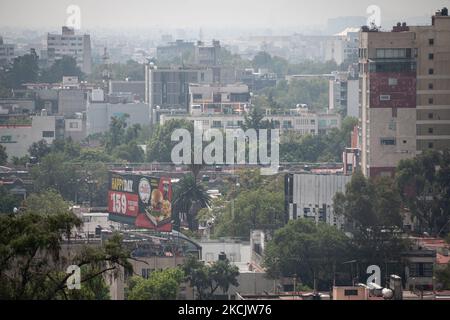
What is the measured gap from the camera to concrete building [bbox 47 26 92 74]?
76312mm

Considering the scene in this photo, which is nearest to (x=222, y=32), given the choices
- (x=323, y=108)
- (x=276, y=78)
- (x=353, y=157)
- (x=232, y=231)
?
(x=276, y=78)

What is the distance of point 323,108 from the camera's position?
6662 cm

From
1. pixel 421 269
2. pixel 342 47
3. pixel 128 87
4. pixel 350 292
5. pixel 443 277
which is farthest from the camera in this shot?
pixel 342 47

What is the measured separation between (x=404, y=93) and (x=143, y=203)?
630cm

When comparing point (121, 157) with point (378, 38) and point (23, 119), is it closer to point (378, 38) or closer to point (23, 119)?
point (23, 119)

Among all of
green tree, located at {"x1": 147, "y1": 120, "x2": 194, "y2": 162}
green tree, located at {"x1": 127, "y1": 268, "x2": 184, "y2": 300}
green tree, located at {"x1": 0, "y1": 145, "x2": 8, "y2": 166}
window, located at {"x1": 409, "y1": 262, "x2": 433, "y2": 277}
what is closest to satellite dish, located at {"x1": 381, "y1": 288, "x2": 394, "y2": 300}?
green tree, located at {"x1": 127, "y1": 268, "x2": 184, "y2": 300}

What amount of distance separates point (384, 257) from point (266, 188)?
9.67 meters

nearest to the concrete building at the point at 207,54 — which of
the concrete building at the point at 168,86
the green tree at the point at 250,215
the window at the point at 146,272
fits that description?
the concrete building at the point at 168,86

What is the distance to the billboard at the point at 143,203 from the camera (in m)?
28.5

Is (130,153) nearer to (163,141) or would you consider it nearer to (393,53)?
(163,141)

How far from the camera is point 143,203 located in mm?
29266

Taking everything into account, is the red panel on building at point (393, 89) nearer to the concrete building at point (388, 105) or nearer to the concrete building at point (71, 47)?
the concrete building at point (388, 105)

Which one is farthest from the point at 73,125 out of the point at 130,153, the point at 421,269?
the point at 421,269

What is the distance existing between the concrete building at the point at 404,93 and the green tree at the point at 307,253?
8.12 metres
